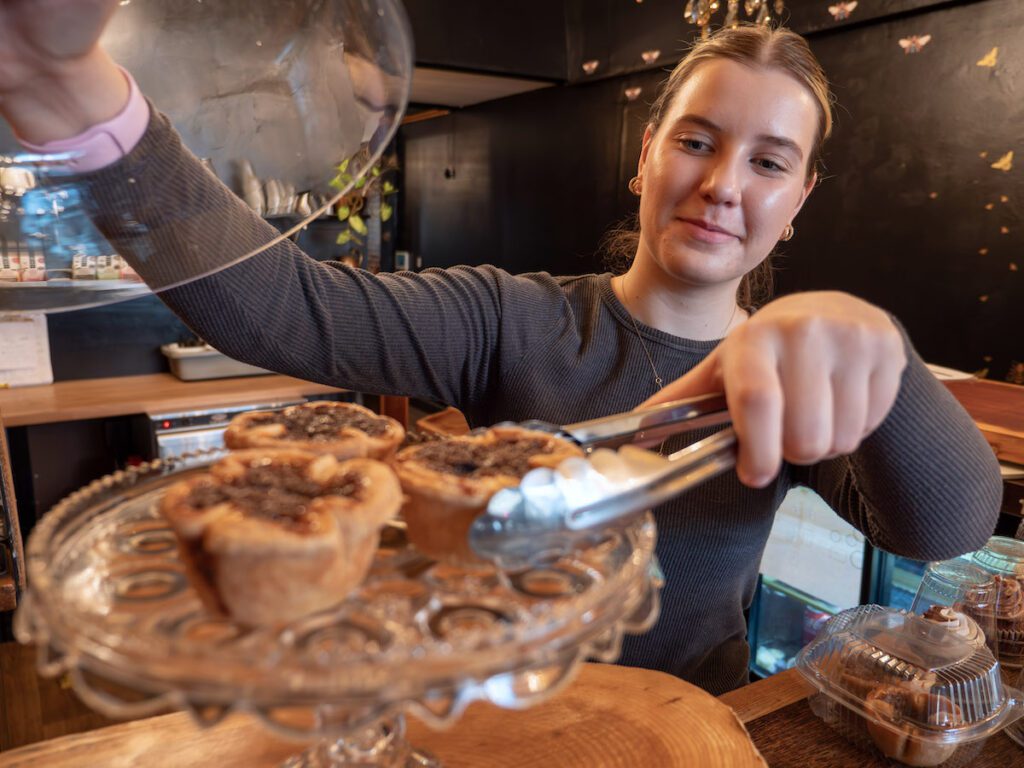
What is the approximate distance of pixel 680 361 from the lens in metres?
1.52

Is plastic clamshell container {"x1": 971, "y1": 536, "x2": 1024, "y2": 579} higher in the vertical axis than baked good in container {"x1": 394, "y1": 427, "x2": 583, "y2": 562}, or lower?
lower

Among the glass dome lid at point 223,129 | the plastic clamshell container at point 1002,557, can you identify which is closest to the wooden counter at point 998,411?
the plastic clamshell container at point 1002,557

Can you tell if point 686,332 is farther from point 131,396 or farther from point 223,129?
point 131,396

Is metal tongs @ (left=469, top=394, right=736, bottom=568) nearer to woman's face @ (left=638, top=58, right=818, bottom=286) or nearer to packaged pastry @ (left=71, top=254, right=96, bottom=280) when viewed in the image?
packaged pastry @ (left=71, top=254, right=96, bottom=280)

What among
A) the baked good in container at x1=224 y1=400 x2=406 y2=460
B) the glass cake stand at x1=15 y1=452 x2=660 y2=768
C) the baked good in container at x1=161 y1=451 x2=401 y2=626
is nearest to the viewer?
the glass cake stand at x1=15 y1=452 x2=660 y2=768

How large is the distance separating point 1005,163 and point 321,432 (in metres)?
2.61

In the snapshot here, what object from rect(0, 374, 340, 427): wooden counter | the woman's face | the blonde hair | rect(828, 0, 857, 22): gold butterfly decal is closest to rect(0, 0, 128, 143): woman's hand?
the woman's face

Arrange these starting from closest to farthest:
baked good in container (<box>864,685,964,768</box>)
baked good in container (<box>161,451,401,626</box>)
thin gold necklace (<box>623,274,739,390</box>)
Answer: baked good in container (<box>161,451,401,626</box>), baked good in container (<box>864,685,964,768</box>), thin gold necklace (<box>623,274,739,390</box>)

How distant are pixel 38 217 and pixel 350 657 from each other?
21.4 inches

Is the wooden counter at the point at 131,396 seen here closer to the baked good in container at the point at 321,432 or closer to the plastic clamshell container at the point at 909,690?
the baked good in container at the point at 321,432

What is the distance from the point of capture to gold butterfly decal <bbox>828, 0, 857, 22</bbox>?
2.94 meters

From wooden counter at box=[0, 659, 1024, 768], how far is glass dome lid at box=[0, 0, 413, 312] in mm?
501

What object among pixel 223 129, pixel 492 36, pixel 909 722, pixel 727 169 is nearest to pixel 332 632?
pixel 223 129

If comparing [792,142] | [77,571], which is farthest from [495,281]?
[77,571]
